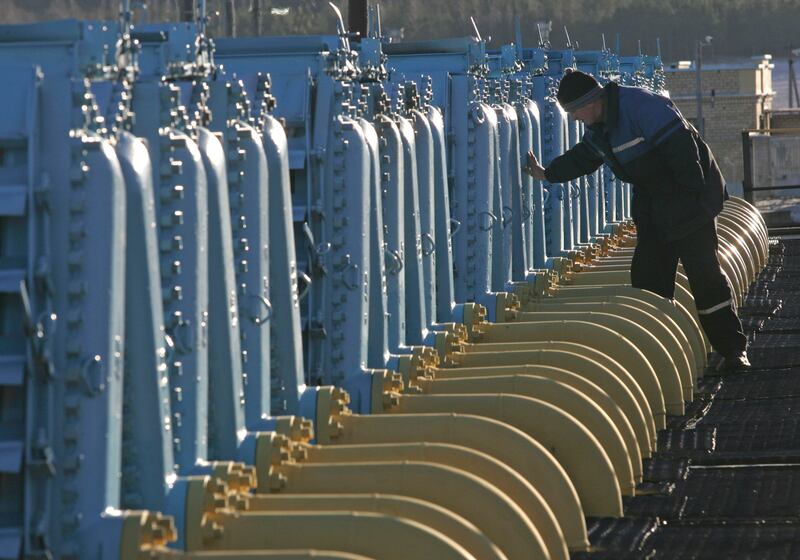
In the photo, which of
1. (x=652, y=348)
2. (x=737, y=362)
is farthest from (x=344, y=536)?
(x=737, y=362)

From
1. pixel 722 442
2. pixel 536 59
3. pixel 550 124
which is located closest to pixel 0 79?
pixel 722 442

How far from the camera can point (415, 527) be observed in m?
5.94

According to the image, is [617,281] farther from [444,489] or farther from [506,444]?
[444,489]

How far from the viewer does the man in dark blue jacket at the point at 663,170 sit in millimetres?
11195

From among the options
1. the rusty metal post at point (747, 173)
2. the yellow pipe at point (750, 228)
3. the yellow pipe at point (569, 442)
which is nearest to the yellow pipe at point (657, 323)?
the yellow pipe at point (569, 442)

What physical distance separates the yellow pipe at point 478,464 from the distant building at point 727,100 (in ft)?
159

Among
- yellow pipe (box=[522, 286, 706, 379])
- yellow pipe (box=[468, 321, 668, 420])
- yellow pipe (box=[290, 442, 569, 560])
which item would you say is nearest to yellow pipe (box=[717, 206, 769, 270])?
yellow pipe (box=[522, 286, 706, 379])

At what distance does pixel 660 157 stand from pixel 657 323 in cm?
97

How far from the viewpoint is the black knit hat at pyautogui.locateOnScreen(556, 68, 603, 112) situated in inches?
432

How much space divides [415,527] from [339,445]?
57.7 inches

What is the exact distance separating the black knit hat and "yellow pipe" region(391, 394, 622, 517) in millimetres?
3239

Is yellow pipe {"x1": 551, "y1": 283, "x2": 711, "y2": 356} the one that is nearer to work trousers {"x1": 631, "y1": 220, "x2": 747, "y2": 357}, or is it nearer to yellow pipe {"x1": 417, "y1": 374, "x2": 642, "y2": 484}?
work trousers {"x1": 631, "y1": 220, "x2": 747, "y2": 357}

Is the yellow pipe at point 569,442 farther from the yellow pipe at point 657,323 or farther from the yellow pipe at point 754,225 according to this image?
the yellow pipe at point 754,225

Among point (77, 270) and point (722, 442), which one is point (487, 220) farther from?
point (77, 270)
